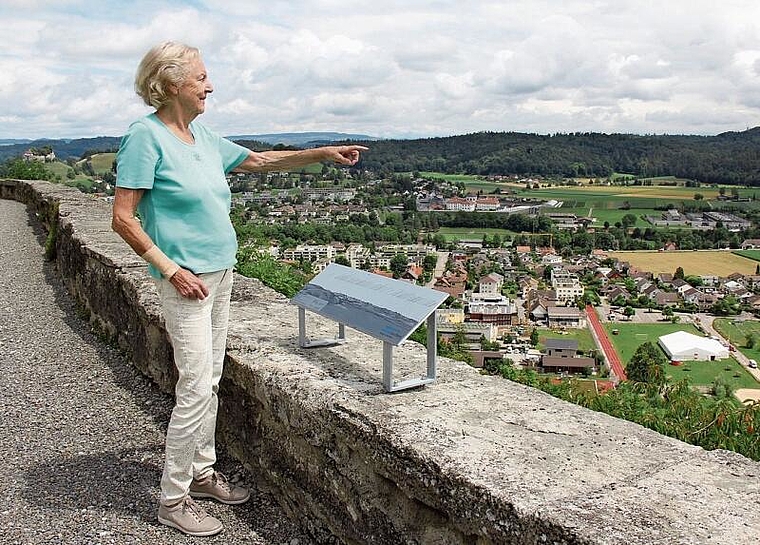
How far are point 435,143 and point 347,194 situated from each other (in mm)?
29588

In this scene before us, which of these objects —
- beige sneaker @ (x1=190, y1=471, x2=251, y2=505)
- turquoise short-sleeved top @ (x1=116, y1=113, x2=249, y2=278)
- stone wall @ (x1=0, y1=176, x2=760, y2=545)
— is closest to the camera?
stone wall @ (x1=0, y1=176, x2=760, y2=545)

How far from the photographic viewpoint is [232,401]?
3.30m

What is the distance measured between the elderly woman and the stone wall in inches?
13.7

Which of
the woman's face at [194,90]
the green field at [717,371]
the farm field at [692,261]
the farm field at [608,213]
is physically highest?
the woman's face at [194,90]

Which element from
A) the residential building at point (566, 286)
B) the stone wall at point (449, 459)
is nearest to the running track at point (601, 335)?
the residential building at point (566, 286)

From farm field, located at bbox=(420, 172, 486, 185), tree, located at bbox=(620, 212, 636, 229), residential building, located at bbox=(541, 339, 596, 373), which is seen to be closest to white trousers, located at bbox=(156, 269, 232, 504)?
residential building, located at bbox=(541, 339, 596, 373)

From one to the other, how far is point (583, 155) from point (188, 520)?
272 feet

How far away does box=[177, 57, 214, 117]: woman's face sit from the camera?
2.54 m

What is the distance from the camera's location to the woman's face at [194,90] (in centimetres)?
254

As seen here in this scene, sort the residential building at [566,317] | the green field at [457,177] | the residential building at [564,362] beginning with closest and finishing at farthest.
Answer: the residential building at [564,362] < the residential building at [566,317] < the green field at [457,177]

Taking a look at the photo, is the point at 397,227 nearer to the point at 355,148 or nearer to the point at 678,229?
the point at 678,229

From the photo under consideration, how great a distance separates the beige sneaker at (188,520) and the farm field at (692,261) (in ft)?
118

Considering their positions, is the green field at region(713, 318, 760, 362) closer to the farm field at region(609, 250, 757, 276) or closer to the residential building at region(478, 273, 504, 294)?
the residential building at region(478, 273, 504, 294)

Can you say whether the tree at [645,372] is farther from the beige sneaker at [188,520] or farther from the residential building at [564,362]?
the beige sneaker at [188,520]
